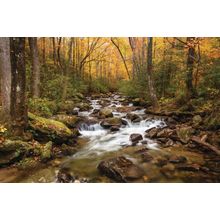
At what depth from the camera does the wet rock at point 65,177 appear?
3.94 meters

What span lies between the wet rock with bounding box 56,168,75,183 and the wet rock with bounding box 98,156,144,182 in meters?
0.50

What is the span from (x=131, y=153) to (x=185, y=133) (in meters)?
1.39

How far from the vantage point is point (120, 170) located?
13.2 feet

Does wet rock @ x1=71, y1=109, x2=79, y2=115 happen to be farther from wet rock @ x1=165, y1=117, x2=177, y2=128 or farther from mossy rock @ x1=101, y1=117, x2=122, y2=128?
wet rock @ x1=165, y1=117, x2=177, y2=128

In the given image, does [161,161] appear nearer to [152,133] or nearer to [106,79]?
[152,133]

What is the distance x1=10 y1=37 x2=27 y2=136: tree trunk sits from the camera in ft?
14.1

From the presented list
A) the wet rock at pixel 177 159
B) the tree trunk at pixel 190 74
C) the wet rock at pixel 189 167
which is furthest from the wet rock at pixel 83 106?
the wet rock at pixel 189 167

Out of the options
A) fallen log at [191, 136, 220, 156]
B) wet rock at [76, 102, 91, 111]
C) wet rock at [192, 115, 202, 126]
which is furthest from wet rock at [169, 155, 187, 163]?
wet rock at [76, 102, 91, 111]

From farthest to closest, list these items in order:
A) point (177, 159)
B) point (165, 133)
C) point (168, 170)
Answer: point (165, 133) < point (177, 159) < point (168, 170)

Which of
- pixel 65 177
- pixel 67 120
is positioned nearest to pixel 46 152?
pixel 65 177
